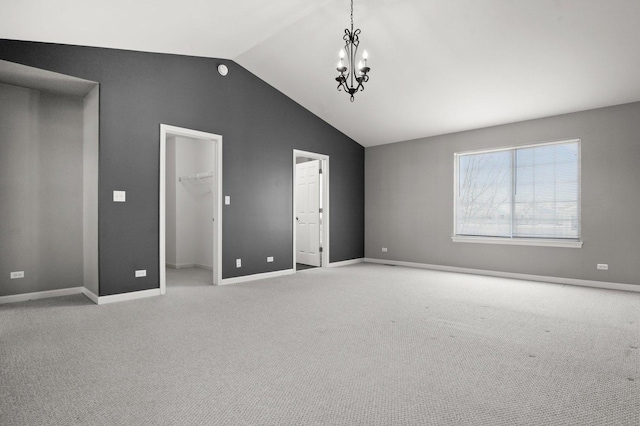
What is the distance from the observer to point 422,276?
19.8 ft

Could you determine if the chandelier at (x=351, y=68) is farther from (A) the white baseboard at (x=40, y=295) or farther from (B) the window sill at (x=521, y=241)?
(A) the white baseboard at (x=40, y=295)

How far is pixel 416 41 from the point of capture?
446cm

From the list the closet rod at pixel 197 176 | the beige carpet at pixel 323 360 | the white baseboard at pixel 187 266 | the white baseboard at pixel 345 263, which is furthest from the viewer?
the white baseboard at pixel 345 263

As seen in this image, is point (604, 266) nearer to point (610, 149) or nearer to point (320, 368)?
point (610, 149)

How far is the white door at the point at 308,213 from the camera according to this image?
7.12m

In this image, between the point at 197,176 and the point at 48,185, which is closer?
the point at 48,185

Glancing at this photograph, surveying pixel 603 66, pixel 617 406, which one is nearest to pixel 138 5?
pixel 617 406

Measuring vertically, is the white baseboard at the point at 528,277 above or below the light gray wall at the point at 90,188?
below

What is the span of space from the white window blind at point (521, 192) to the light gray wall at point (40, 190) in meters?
6.11

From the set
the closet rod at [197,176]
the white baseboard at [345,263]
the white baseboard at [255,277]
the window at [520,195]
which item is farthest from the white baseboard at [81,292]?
the window at [520,195]

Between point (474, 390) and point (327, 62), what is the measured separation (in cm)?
453

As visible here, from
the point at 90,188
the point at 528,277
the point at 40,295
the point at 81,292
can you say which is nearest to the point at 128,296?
the point at 81,292

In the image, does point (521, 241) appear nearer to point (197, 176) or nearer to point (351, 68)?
point (351, 68)

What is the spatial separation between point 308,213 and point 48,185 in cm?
427
